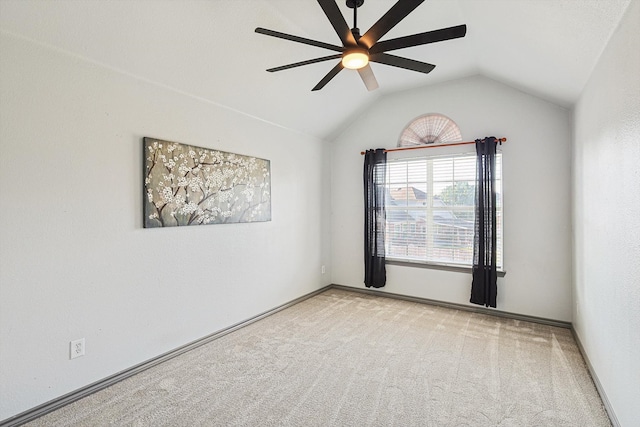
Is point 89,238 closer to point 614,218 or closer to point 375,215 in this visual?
point 375,215

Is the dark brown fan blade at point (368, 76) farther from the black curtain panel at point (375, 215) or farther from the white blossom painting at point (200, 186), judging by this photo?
the black curtain panel at point (375, 215)

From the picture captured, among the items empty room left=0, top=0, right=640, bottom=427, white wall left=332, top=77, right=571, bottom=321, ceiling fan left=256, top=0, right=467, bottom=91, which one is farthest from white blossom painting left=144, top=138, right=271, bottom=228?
white wall left=332, top=77, right=571, bottom=321

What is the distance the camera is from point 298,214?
14.1 feet

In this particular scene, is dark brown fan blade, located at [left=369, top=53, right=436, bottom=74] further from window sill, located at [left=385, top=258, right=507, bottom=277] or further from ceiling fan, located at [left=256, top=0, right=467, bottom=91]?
window sill, located at [left=385, top=258, right=507, bottom=277]

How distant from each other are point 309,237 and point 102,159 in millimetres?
2798

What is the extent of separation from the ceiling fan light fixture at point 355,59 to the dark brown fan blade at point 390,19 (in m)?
0.06

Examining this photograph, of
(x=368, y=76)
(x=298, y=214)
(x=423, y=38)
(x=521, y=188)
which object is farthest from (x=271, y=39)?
(x=521, y=188)

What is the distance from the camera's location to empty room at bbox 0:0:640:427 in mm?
1878

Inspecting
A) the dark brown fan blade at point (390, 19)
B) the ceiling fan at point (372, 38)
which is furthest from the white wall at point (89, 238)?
the dark brown fan blade at point (390, 19)

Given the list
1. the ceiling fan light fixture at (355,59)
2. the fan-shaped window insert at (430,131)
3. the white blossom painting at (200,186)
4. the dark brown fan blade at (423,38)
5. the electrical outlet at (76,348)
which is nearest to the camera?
the dark brown fan blade at (423,38)

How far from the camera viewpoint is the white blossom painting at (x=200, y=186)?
100 inches

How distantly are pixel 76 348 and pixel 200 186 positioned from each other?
154 centimetres

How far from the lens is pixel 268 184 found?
3.73 meters

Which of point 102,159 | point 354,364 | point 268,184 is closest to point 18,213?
point 102,159
